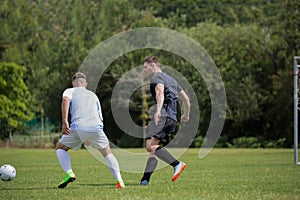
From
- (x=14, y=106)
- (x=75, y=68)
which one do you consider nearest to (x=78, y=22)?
(x=75, y=68)

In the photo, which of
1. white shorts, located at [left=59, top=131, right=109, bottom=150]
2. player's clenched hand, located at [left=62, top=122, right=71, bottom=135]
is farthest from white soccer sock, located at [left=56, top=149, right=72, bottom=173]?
player's clenched hand, located at [left=62, top=122, right=71, bottom=135]

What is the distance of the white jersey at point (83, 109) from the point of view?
11578 mm

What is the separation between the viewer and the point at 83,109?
11602 millimetres

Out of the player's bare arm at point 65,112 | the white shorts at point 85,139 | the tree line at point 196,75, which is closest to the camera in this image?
the player's bare arm at point 65,112

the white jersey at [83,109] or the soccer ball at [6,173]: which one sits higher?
the white jersey at [83,109]

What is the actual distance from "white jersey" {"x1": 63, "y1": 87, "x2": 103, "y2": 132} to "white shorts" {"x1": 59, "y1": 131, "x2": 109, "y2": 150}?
0.27ft

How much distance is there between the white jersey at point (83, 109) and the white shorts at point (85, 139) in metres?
0.08

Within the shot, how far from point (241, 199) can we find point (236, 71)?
4184 cm

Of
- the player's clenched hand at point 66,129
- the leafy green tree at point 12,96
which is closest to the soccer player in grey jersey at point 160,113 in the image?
the player's clenched hand at point 66,129

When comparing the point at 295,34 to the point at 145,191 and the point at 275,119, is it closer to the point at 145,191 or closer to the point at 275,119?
the point at 275,119

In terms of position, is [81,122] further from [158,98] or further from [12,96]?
[12,96]

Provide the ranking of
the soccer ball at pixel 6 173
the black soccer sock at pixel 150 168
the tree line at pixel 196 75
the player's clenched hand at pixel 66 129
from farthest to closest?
the tree line at pixel 196 75 → the soccer ball at pixel 6 173 → the black soccer sock at pixel 150 168 → the player's clenched hand at pixel 66 129

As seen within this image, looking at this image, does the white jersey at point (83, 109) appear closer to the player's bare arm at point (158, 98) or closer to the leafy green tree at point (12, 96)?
the player's bare arm at point (158, 98)

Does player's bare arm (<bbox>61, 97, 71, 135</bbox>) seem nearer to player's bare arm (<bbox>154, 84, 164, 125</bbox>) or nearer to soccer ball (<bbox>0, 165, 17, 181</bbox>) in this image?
player's bare arm (<bbox>154, 84, 164, 125</bbox>)
